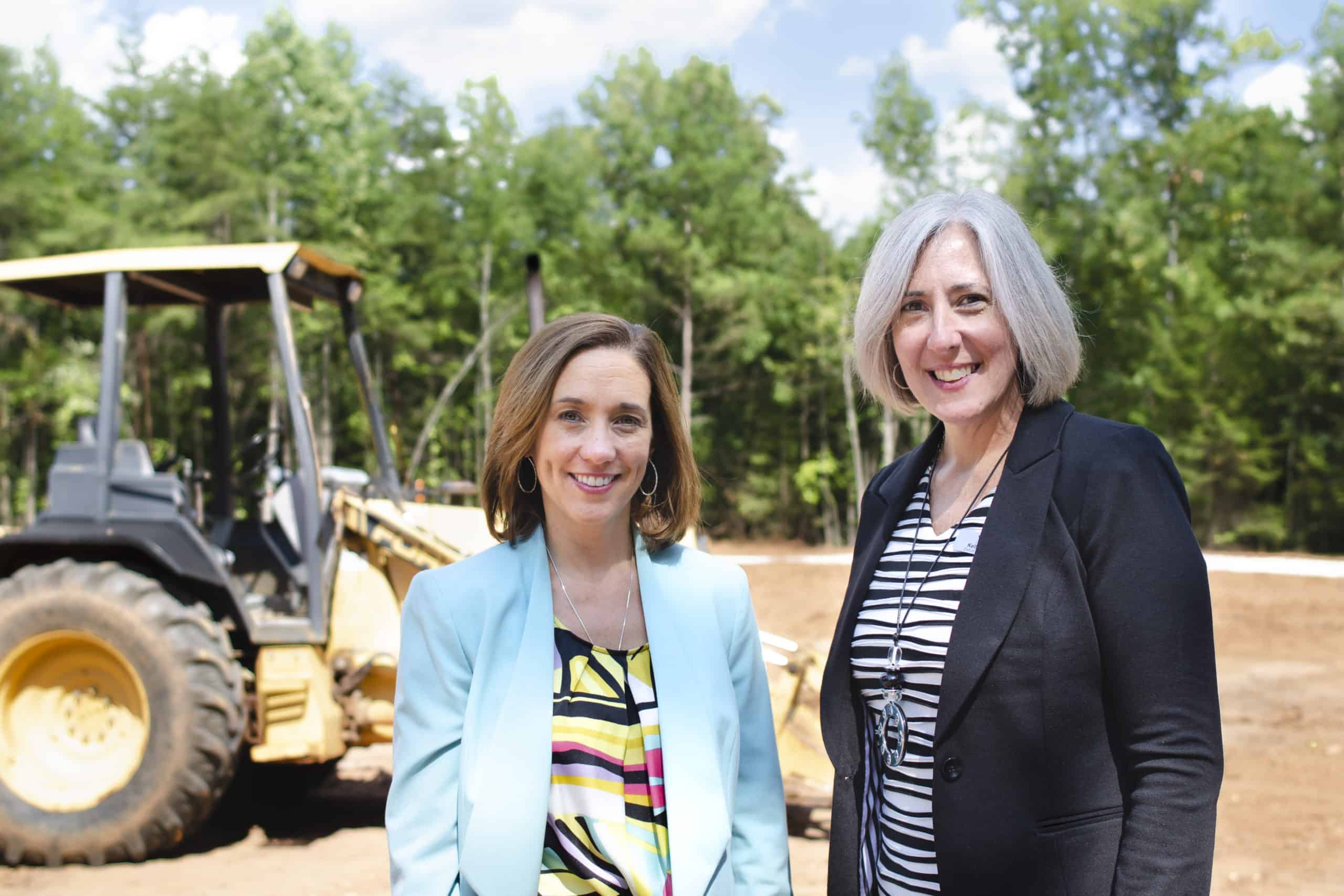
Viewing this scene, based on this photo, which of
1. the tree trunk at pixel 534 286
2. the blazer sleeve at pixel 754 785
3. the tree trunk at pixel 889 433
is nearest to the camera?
the blazer sleeve at pixel 754 785

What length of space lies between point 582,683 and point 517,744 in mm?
182

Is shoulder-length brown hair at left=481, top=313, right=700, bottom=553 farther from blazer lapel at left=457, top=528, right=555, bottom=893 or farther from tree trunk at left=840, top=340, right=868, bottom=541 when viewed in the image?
tree trunk at left=840, top=340, right=868, bottom=541

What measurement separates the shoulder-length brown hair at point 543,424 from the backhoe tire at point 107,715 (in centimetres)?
344

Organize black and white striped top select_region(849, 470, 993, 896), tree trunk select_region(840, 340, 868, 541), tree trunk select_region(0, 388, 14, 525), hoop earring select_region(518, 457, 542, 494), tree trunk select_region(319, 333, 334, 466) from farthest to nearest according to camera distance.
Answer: tree trunk select_region(840, 340, 868, 541) → tree trunk select_region(0, 388, 14, 525) → tree trunk select_region(319, 333, 334, 466) → hoop earring select_region(518, 457, 542, 494) → black and white striped top select_region(849, 470, 993, 896)

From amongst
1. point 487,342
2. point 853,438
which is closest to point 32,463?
point 487,342

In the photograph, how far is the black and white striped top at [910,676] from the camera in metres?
1.88

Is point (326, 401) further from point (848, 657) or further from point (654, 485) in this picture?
point (848, 657)

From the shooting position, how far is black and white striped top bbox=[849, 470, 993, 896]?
188cm

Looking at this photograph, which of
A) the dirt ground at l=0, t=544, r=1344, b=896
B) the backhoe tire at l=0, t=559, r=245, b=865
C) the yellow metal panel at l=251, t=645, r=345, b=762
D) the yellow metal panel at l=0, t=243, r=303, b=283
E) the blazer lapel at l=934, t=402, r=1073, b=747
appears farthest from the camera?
the yellow metal panel at l=0, t=243, r=303, b=283

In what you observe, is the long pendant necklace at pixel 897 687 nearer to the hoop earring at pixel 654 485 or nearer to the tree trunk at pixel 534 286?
the hoop earring at pixel 654 485

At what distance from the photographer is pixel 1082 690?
5.69 ft

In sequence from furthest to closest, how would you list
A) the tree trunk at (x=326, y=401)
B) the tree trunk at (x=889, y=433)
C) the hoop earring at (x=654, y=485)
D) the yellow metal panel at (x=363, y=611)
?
the tree trunk at (x=889, y=433)
the tree trunk at (x=326, y=401)
the yellow metal panel at (x=363, y=611)
the hoop earring at (x=654, y=485)

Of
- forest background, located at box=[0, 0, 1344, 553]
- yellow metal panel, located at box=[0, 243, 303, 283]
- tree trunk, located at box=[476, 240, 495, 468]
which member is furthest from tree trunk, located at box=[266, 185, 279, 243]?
yellow metal panel, located at box=[0, 243, 303, 283]

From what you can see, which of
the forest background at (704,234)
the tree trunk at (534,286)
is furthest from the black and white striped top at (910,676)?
the forest background at (704,234)
